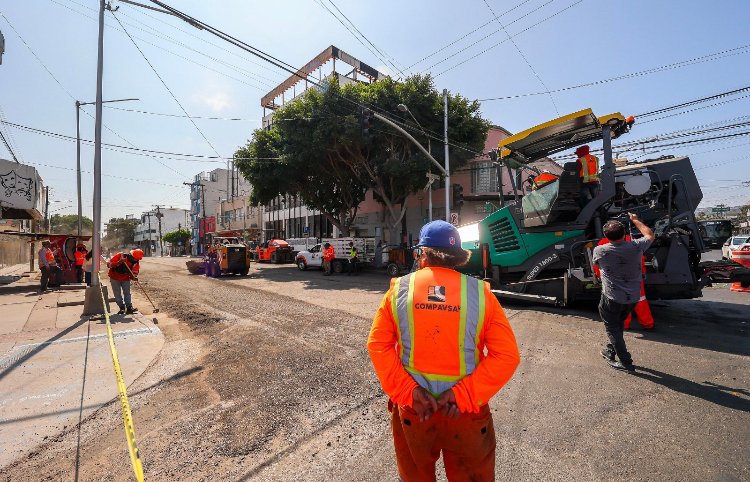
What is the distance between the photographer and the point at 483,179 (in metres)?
25.2

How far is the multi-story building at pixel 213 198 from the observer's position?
190ft

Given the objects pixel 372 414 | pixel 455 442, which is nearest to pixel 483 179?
pixel 372 414

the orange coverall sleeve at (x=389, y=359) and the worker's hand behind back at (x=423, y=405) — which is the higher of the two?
the orange coverall sleeve at (x=389, y=359)

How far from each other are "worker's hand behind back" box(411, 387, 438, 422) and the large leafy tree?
18.4 metres

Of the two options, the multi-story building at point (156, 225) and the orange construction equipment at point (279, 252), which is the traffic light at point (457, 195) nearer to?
the orange construction equipment at point (279, 252)

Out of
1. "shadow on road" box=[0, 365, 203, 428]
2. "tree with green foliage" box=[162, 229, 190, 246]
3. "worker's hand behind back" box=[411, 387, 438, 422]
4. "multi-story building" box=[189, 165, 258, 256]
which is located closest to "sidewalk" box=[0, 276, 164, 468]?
"shadow on road" box=[0, 365, 203, 428]

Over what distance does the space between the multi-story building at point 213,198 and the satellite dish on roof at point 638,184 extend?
2073 inches

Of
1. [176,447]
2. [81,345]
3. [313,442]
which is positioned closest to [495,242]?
[313,442]

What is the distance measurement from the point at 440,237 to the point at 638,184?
644 centimetres

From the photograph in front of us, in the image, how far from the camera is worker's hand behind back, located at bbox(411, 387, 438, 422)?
1.70 metres

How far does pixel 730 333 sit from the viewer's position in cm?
587

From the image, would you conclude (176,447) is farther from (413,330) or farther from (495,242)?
(495,242)

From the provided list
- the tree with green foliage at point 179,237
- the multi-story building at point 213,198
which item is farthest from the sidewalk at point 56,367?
the tree with green foliage at point 179,237

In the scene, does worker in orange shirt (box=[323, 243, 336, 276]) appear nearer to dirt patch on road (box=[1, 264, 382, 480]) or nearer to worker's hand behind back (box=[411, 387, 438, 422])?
dirt patch on road (box=[1, 264, 382, 480])
